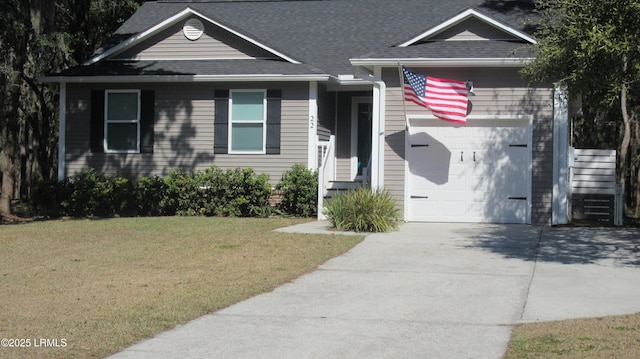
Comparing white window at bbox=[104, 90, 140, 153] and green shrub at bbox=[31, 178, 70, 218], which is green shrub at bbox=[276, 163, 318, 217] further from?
green shrub at bbox=[31, 178, 70, 218]

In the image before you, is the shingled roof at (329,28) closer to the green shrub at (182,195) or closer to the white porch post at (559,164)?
the white porch post at (559,164)

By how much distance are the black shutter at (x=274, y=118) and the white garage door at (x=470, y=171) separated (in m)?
3.62

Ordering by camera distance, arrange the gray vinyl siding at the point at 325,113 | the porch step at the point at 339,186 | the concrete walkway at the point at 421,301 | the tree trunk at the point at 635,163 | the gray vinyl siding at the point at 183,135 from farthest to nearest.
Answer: the tree trunk at the point at 635,163
the gray vinyl siding at the point at 325,113
the gray vinyl siding at the point at 183,135
the porch step at the point at 339,186
the concrete walkway at the point at 421,301

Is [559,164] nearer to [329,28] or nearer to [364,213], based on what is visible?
[364,213]

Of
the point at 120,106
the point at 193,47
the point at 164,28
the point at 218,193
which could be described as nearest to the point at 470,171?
the point at 218,193

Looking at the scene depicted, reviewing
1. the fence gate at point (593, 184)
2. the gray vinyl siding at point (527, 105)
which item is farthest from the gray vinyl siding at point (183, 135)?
the fence gate at point (593, 184)

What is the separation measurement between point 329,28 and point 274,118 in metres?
4.29

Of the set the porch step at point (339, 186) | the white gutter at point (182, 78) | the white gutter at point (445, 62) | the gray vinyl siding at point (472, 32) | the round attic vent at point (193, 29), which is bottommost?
the porch step at point (339, 186)

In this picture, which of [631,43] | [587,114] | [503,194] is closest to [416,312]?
[631,43]

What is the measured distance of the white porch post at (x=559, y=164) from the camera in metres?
16.3

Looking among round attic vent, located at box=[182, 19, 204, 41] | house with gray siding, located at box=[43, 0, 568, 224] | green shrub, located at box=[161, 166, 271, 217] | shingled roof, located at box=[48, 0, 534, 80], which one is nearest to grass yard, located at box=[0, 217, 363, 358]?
green shrub, located at box=[161, 166, 271, 217]

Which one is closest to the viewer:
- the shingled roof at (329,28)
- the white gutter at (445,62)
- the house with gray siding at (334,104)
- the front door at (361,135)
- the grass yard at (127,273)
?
the grass yard at (127,273)

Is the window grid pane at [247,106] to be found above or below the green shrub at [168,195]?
above

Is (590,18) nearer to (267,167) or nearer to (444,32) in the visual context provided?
(444,32)
